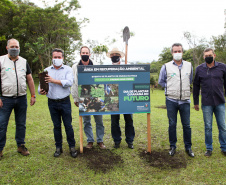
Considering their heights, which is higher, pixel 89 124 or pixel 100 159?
pixel 89 124

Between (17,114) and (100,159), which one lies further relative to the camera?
(17,114)

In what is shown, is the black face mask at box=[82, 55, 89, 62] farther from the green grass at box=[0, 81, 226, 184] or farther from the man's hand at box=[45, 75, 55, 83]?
the green grass at box=[0, 81, 226, 184]

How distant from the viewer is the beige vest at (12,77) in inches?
159

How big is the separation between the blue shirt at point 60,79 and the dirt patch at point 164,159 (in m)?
2.18

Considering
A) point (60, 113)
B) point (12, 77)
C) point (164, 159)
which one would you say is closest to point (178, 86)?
point (164, 159)

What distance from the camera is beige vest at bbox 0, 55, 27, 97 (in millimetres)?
4051

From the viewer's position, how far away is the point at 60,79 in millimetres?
4227

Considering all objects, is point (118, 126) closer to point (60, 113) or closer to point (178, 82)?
point (60, 113)

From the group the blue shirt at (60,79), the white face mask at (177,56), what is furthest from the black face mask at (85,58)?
the white face mask at (177,56)

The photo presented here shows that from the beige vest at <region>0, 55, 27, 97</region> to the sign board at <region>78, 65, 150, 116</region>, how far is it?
1.20m

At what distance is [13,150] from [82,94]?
2.10m

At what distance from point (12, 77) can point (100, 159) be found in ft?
8.08

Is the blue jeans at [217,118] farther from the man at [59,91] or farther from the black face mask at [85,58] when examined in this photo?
the man at [59,91]

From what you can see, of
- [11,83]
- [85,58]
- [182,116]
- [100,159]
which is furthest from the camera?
[85,58]
